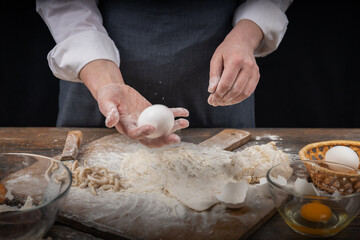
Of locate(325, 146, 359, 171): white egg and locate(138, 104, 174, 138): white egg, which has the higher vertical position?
locate(138, 104, 174, 138): white egg

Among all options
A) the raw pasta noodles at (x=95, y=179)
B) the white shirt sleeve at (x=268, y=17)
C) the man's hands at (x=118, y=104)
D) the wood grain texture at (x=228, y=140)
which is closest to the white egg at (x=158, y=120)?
the man's hands at (x=118, y=104)

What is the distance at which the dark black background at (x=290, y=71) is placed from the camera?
329cm

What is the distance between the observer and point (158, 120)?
1543 mm

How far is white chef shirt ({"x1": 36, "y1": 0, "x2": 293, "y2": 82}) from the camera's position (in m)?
1.95

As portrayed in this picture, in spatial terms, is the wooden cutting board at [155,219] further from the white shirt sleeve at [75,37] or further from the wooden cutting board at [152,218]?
the white shirt sleeve at [75,37]

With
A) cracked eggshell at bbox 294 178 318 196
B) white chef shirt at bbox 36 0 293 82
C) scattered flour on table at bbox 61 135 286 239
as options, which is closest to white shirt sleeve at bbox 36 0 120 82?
white chef shirt at bbox 36 0 293 82

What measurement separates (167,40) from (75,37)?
0.51 metres

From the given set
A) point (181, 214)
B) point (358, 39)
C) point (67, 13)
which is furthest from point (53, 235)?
point (358, 39)

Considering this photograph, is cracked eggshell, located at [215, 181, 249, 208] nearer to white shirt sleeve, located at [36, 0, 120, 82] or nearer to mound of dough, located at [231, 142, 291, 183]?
mound of dough, located at [231, 142, 291, 183]

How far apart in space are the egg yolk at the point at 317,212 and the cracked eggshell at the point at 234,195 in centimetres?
22

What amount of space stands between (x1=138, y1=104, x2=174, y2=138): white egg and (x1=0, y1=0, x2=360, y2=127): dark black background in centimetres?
205

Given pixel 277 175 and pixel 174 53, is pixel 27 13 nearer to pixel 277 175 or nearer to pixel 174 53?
pixel 174 53

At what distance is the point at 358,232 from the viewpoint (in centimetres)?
118

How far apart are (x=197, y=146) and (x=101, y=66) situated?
584 millimetres
